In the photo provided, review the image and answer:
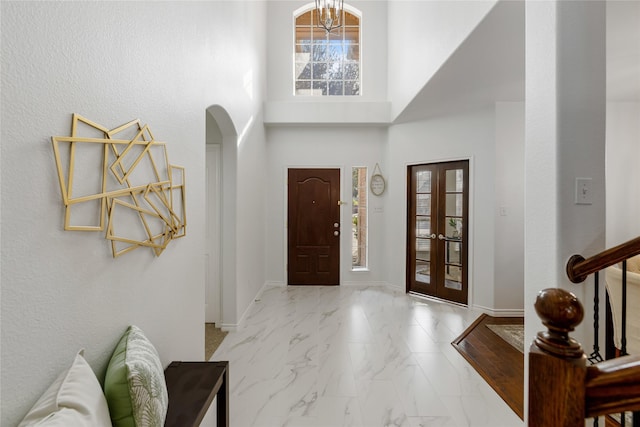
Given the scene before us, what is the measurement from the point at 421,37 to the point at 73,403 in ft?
14.3

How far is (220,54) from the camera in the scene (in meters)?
2.80

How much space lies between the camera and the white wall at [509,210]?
4.05 metres

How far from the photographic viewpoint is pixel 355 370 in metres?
2.65

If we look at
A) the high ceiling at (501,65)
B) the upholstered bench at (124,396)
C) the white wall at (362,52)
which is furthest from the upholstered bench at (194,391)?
the white wall at (362,52)

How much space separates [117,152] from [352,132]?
4.62 metres

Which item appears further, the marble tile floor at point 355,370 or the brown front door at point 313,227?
the brown front door at point 313,227

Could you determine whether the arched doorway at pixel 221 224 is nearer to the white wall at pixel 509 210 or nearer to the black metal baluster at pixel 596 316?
the black metal baluster at pixel 596 316

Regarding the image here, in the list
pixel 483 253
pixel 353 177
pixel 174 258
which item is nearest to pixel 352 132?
pixel 353 177

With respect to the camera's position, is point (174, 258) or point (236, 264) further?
point (236, 264)

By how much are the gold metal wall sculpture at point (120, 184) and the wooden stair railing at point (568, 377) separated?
4.30ft

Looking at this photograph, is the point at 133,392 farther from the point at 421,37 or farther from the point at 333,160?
the point at 333,160

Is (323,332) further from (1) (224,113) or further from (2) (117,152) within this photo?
(2) (117,152)

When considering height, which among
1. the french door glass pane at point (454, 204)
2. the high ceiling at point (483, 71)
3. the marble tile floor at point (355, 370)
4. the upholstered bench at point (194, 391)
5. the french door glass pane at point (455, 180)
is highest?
the high ceiling at point (483, 71)

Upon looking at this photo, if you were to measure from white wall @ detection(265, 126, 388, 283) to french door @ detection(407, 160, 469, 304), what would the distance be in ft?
2.09
